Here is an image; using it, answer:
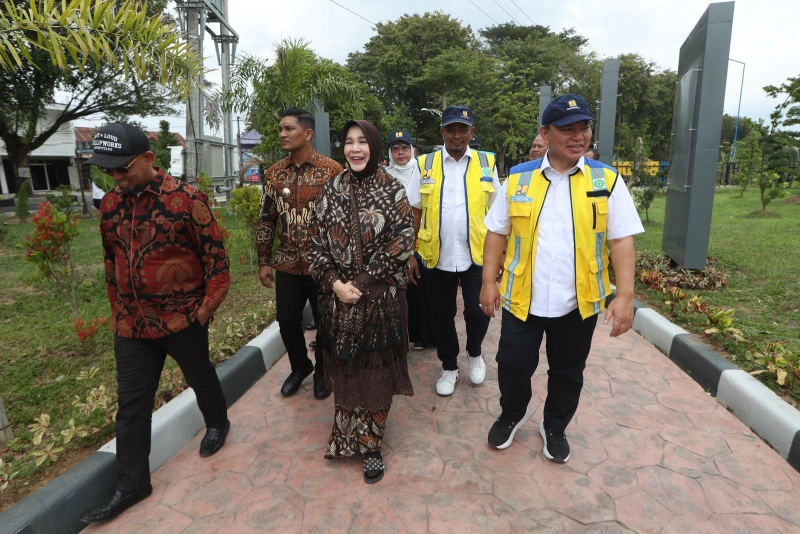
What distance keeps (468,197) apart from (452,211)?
131 millimetres

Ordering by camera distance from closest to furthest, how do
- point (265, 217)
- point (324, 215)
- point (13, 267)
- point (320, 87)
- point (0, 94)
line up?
point (324, 215)
point (265, 217)
point (13, 267)
point (320, 87)
point (0, 94)

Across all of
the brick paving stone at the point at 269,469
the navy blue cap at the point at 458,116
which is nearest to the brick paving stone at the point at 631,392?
the navy blue cap at the point at 458,116

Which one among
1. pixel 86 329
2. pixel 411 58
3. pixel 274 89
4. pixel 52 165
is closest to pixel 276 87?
pixel 274 89

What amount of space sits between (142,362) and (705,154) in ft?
17.9

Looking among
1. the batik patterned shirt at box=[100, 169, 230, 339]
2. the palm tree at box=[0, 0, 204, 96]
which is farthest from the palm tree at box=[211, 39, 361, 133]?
the batik patterned shirt at box=[100, 169, 230, 339]

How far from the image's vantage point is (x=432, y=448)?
8.77ft

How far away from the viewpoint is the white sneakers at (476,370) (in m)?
3.38

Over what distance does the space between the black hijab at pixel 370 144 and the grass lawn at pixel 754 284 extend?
2.76 m

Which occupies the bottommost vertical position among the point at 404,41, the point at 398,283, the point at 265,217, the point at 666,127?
the point at 398,283

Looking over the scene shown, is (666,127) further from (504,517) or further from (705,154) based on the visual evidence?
(504,517)

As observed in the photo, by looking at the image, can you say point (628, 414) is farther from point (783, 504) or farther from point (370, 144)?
point (370, 144)

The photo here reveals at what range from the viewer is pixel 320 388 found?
329 cm

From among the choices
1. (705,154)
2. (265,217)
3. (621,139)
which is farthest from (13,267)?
(621,139)

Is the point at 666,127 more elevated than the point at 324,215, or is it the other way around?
the point at 666,127
